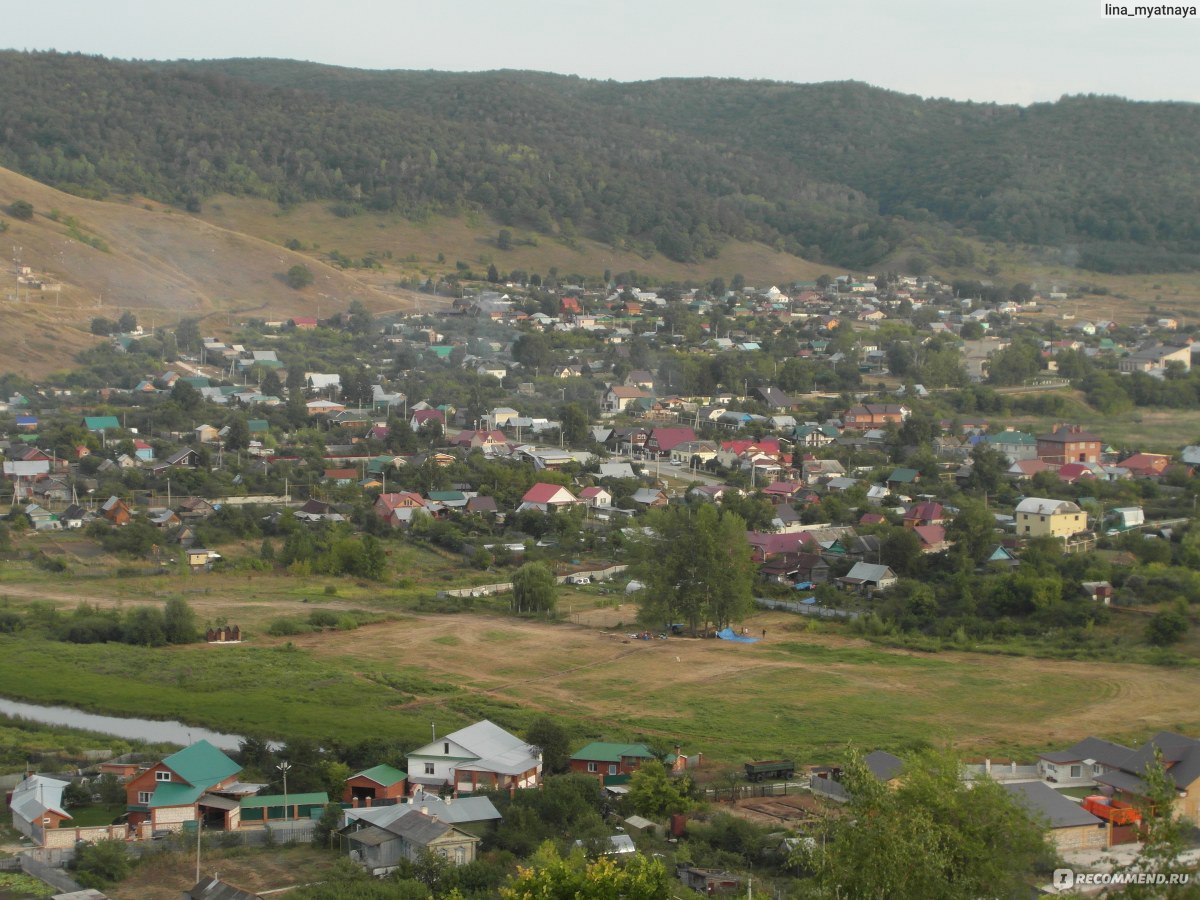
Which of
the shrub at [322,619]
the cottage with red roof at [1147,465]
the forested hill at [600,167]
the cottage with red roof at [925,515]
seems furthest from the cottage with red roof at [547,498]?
the forested hill at [600,167]

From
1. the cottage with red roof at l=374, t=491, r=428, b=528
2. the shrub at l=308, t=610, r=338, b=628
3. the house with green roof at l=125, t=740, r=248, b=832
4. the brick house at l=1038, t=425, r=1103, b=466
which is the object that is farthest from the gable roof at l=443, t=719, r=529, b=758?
the brick house at l=1038, t=425, r=1103, b=466

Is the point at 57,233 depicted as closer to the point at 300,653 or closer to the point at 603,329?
the point at 603,329

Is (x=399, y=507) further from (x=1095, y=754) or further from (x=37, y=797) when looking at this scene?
(x=1095, y=754)

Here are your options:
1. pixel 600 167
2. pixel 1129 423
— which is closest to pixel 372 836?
pixel 1129 423

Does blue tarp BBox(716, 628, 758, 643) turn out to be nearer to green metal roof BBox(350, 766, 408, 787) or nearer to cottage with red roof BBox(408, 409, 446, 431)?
green metal roof BBox(350, 766, 408, 787)

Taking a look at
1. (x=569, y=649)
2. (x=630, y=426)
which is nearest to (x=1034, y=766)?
(x=569, y=649)

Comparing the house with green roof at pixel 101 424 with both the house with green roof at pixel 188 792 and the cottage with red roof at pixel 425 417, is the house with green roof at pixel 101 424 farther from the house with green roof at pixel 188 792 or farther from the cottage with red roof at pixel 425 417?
the house with green roof at pixel 188 792
